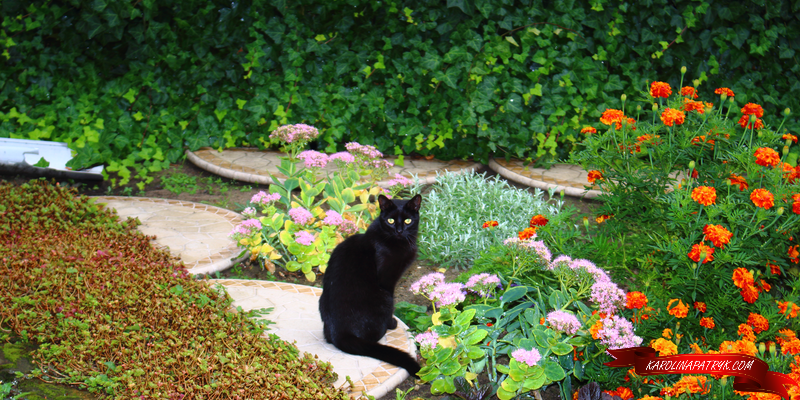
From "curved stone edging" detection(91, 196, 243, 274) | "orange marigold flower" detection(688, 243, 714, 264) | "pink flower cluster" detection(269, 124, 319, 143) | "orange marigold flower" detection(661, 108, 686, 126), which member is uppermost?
"orange marigold flower" detection(661, 108, 686, 126)

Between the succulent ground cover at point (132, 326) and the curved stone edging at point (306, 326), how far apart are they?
0.16 m

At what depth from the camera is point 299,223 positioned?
4672 mm

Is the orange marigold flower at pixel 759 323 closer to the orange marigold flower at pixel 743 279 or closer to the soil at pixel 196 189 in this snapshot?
the orange marigold flower at pixel 743 279

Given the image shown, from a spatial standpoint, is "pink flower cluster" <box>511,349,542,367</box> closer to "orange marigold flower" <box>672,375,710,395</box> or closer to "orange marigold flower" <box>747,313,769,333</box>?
"orange marigold flower" <box>672,375,710,395</box>

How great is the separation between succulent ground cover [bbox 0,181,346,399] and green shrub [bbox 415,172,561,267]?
5.92 ft

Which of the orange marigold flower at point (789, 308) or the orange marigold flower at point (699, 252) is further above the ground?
the orange marigold flower at point (699, 252)

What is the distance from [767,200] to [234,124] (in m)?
5.72

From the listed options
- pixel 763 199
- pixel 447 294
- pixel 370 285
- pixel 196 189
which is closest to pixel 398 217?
pixel 370 285

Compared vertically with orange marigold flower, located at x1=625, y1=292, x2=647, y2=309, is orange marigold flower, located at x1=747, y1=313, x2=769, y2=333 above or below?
below

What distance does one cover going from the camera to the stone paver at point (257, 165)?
6504 mm

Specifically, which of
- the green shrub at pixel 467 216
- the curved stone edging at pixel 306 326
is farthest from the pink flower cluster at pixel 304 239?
the green shrub at pixel 467 216

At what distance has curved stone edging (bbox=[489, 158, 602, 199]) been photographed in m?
6.27

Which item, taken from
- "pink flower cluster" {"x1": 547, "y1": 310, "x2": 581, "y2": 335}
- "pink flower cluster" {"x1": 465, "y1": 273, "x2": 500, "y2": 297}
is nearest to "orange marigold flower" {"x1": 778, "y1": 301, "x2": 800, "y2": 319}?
"pink flower cluster" {"x1": 547, "y1": 310, "x2": 581, "y2": 335}

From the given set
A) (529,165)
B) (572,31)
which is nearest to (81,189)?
(529,165)
